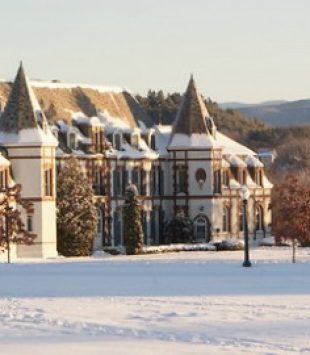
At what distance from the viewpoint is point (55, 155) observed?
229 ft

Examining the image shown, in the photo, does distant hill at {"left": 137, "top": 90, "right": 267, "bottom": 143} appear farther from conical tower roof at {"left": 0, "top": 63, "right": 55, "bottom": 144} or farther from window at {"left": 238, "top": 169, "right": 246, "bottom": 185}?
conical tower roof at {"left": 0, "top": 63, "right": 55, "bottom": 144}

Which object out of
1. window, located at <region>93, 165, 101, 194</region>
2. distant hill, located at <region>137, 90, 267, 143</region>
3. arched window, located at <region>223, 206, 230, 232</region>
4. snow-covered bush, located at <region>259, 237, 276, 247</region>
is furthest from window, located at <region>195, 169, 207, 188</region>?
distant hill, located at <region>137, 90, 267, 143</region>

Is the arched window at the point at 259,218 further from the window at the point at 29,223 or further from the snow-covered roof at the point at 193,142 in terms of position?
the window at the point at 29,223

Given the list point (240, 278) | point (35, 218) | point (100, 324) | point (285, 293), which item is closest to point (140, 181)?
point (35, 218)

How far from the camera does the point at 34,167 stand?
6525 centimetres

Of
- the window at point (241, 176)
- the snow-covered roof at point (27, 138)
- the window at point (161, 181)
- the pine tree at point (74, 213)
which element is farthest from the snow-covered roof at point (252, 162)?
the snow-covered roof at point (27, 138)

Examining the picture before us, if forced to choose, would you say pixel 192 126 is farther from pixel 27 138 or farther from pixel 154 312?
pixel 154 312

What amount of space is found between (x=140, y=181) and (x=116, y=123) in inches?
138

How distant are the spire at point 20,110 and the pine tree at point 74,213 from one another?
4166 millimetres

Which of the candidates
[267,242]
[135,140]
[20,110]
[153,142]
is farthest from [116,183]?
[20,110]

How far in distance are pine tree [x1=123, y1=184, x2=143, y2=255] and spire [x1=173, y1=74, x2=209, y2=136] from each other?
383 inches

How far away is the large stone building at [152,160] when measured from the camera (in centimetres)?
7412

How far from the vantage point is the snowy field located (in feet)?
66.6

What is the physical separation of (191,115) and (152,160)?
332 cm
